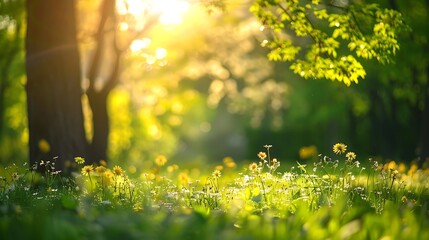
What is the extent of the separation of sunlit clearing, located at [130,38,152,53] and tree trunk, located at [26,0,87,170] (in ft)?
29.7

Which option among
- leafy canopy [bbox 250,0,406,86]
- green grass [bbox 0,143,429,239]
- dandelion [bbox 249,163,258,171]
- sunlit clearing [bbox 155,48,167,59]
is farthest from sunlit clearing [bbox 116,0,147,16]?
dandelion [bbox 249,163,258,171]

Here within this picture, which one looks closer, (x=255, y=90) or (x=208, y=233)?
(x=208, y=233)

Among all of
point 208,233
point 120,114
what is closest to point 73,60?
point 208,233

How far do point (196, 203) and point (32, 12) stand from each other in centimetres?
564

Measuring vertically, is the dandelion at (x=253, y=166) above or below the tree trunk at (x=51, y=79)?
below

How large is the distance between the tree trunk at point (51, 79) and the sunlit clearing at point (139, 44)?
9046mm

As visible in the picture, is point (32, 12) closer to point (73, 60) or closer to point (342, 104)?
point (73, 60)

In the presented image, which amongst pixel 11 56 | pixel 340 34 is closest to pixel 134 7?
pixel 11 56

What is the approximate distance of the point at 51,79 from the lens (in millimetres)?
12008

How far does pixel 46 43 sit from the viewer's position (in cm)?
1184

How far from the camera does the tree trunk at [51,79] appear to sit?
1184 centimetres

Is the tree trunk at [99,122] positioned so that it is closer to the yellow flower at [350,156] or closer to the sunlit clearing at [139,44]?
the sunlit clearing at [139,44]

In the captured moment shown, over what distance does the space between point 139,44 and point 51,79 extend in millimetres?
10268

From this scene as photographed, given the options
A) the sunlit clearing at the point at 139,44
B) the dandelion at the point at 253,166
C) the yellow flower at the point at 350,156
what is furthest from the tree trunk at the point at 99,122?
the yellow flower at the point at 350,156
